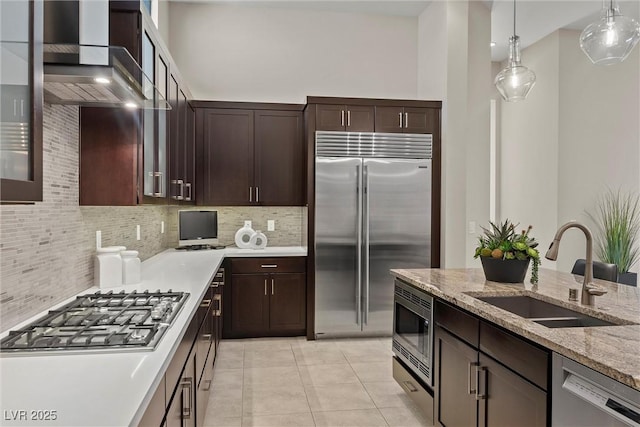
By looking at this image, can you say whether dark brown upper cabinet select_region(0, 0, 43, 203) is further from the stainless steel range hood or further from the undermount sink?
the undermount sink

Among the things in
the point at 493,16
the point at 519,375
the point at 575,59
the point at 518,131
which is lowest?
the point at 519,375

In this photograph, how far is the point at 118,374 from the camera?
4.29 feet

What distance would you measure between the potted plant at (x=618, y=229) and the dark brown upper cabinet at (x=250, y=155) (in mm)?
3539

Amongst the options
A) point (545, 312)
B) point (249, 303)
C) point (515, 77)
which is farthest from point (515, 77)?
point (249, 303)

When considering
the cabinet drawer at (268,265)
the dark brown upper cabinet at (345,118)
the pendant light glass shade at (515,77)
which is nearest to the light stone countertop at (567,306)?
the pendant light glass shade at (515,77)

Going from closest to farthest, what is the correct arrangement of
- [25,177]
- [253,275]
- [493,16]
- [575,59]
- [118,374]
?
[25,177], [118,374], [253,275], [493,16], [575,59]

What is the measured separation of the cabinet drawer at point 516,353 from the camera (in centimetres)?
168

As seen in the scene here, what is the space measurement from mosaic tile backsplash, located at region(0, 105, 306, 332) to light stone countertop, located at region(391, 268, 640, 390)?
1957mm

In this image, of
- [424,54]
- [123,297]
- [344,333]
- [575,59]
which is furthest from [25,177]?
[575,59]

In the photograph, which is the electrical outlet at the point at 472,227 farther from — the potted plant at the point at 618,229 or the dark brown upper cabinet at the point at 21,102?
the dark brown upper cabinet at the point at 21,102

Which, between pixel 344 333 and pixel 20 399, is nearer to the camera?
pixel 20 399

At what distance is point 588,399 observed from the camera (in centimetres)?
143

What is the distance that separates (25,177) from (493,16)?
5038 mm

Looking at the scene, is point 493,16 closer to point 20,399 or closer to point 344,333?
point 344,333
